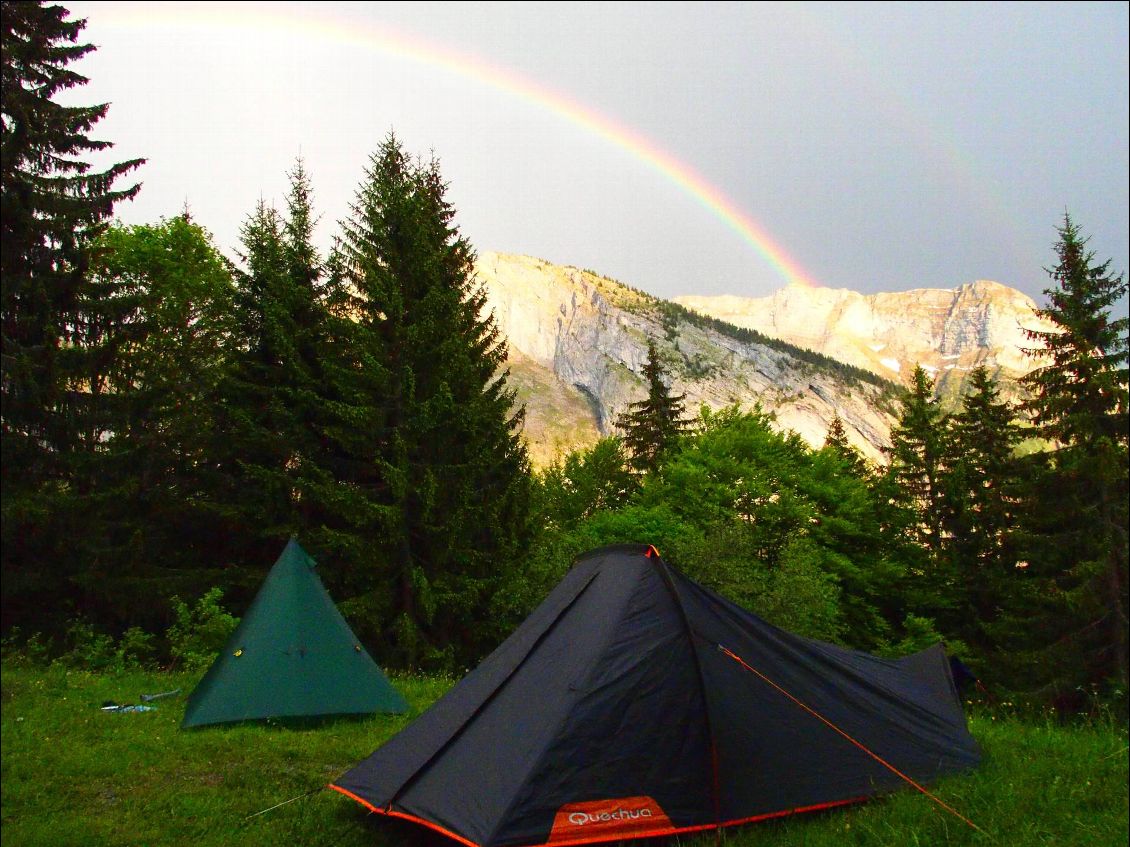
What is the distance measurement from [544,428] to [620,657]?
547ft

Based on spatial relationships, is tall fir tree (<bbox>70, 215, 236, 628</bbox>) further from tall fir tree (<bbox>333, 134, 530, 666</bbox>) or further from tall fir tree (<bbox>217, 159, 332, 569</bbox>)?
tall fir tree (<bbox>333, 134, 530, 666</bbox>)

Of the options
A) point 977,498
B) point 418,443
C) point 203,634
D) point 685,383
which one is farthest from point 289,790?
point 685,383

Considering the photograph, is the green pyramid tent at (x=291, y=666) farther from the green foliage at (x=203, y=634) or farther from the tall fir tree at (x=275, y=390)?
the tall fir tree at (x=275, y=390)

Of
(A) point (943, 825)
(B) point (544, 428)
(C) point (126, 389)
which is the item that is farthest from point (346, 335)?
(B) point (544, 428)

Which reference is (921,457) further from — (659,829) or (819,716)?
(659,829)

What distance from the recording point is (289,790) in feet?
20.2

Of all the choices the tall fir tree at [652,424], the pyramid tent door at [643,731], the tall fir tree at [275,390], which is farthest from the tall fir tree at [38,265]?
the tall fir tree at [652,424]

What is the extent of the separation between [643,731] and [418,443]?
1387 cm

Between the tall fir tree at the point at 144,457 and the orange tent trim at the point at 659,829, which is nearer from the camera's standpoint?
the orange tent trim at the point at 659,829

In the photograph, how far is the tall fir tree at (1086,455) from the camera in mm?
18391

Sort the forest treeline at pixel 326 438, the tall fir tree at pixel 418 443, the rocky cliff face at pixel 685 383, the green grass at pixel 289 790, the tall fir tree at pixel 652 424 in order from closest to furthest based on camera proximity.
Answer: the green grass at pixel 289 790, the forest treeline at pixel 326 438, the tall fir tree at pixel 418 443, the tall fir tree at pixel 652 424, the rocky cliff face at pixel 685 383

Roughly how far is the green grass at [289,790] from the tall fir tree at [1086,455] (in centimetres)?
1365

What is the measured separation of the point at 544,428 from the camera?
172m

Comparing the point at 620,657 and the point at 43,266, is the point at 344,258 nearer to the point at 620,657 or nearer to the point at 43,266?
the point at 43,266
